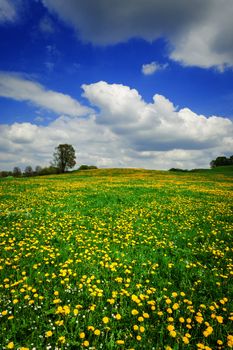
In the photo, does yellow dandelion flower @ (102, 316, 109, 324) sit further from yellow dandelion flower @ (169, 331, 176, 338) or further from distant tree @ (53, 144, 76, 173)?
distant tree @ (53, 144, 76, 173)

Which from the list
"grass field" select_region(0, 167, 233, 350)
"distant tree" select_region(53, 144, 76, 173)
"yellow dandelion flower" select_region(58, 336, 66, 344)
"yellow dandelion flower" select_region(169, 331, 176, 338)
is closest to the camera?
"yellow dandelion flower" select_region(58, 336, 66, 344)

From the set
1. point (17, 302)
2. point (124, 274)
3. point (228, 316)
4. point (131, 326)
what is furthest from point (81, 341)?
point (228, 316)

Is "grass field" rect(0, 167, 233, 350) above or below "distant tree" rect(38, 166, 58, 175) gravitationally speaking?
below

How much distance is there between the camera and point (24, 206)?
10727mm

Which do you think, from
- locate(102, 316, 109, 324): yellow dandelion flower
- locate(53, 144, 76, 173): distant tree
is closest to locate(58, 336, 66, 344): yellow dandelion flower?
locate(102, 316, 109, 324): yellow dandelion flower

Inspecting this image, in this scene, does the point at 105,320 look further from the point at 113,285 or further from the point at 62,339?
the point at 113,285

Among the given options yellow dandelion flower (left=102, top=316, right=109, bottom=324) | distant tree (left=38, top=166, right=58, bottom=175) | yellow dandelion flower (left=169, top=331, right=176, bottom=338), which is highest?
distant tree (left=38, top=166, right=58, bottom=175)

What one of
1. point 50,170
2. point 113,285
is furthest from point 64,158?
point 113,285

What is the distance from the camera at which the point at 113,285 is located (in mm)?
4270

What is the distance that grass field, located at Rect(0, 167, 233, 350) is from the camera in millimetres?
3076

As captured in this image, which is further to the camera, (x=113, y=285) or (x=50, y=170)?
(x=50, y=170)

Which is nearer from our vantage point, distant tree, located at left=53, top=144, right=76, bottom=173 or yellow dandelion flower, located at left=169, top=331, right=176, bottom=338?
yellow dandelion flower, located at left=169, top=331, right=176, bottom=338

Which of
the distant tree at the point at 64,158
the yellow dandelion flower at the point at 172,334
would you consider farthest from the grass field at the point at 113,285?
the distant tree at the point at 64,158

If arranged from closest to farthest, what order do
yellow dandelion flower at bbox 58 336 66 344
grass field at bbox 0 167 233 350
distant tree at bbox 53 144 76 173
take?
yellow dandelion flower at bbox 58 336 66 344 < grass field at bbox 0 167 233 350 < distant tree at bbox 53 144 76 173
